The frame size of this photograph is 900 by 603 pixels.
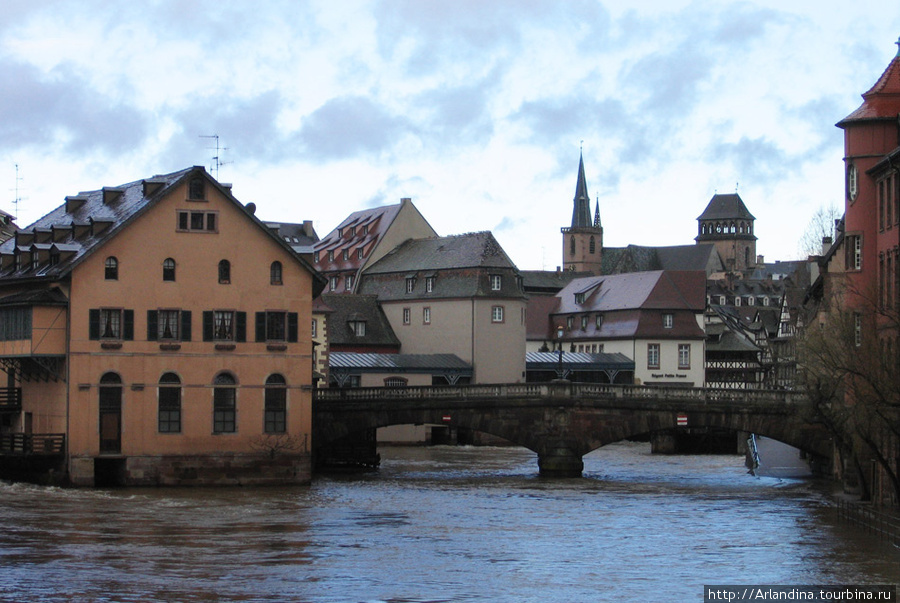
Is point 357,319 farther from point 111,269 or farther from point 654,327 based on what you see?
point 111,269

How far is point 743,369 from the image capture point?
144 m

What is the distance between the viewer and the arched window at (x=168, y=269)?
70875 mm

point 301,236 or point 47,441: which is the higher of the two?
point 301,236

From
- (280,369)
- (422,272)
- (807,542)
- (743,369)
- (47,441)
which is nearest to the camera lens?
(807,542)

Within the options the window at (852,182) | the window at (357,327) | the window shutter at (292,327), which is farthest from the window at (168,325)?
the window at (357,327)

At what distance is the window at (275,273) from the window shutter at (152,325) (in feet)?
17.7

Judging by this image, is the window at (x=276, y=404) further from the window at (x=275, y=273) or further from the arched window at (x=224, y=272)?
the arched window at (x=224, y=272)

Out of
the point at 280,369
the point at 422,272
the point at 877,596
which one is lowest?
the point at 877,596

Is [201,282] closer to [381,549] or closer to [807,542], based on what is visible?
[381,549]

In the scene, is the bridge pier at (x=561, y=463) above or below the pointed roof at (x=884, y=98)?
below

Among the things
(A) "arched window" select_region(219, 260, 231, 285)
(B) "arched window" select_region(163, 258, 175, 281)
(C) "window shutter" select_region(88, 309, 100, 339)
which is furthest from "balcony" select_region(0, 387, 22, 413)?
(A) "arched window" select_region(219, 260, 231, 285)

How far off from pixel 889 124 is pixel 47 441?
36.0 meters

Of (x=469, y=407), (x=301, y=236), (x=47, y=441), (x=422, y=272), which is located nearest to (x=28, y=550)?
(x=47, y=441)

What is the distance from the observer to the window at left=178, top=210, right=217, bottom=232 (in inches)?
2805
